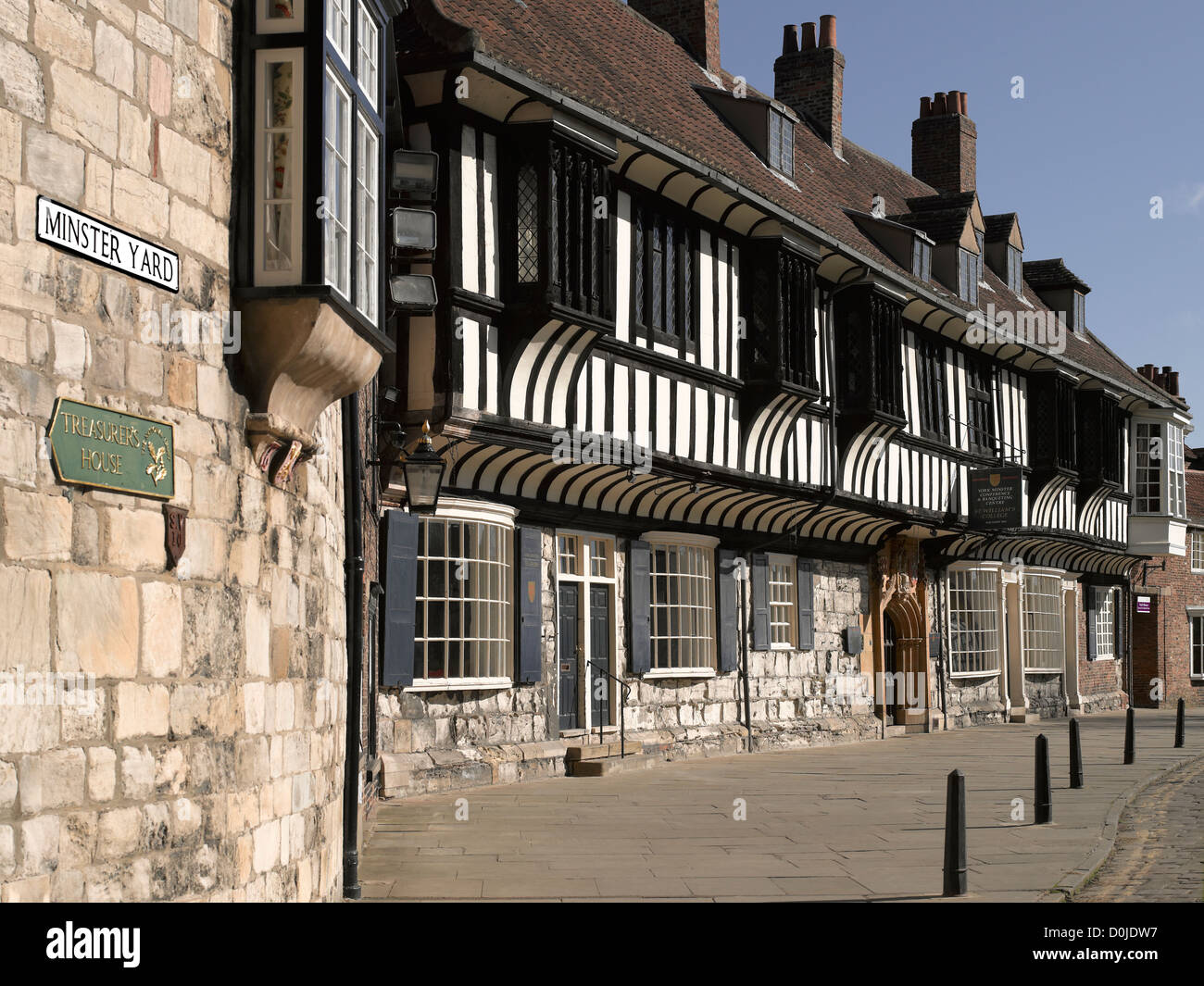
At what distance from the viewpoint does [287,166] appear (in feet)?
19.4

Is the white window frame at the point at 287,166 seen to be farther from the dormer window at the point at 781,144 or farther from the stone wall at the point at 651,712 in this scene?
the dormer window at the point at 781,144

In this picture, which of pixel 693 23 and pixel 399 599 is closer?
pixel 399 599

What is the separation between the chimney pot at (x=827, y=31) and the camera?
2527 centimetres

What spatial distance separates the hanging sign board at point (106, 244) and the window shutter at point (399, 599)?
7.52 meters

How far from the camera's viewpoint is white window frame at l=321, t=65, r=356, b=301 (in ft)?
19.6

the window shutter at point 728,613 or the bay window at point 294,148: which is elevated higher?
the bay window at point 294,148

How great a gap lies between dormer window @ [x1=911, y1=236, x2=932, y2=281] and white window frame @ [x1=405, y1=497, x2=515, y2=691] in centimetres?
1077

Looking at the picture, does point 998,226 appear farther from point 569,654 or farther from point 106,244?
point 106,244

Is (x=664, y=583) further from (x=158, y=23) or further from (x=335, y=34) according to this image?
(x=158, y=23)

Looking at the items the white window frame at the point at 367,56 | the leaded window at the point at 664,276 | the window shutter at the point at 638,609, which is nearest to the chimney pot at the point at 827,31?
the leaded window at the point at 664,276

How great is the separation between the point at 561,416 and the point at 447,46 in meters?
3.76

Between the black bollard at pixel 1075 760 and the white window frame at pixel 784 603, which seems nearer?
the black bollard at pixel 1075 760

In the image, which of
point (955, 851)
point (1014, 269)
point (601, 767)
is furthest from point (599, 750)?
point (1014, 269)

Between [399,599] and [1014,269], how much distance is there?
2151 centimetres
